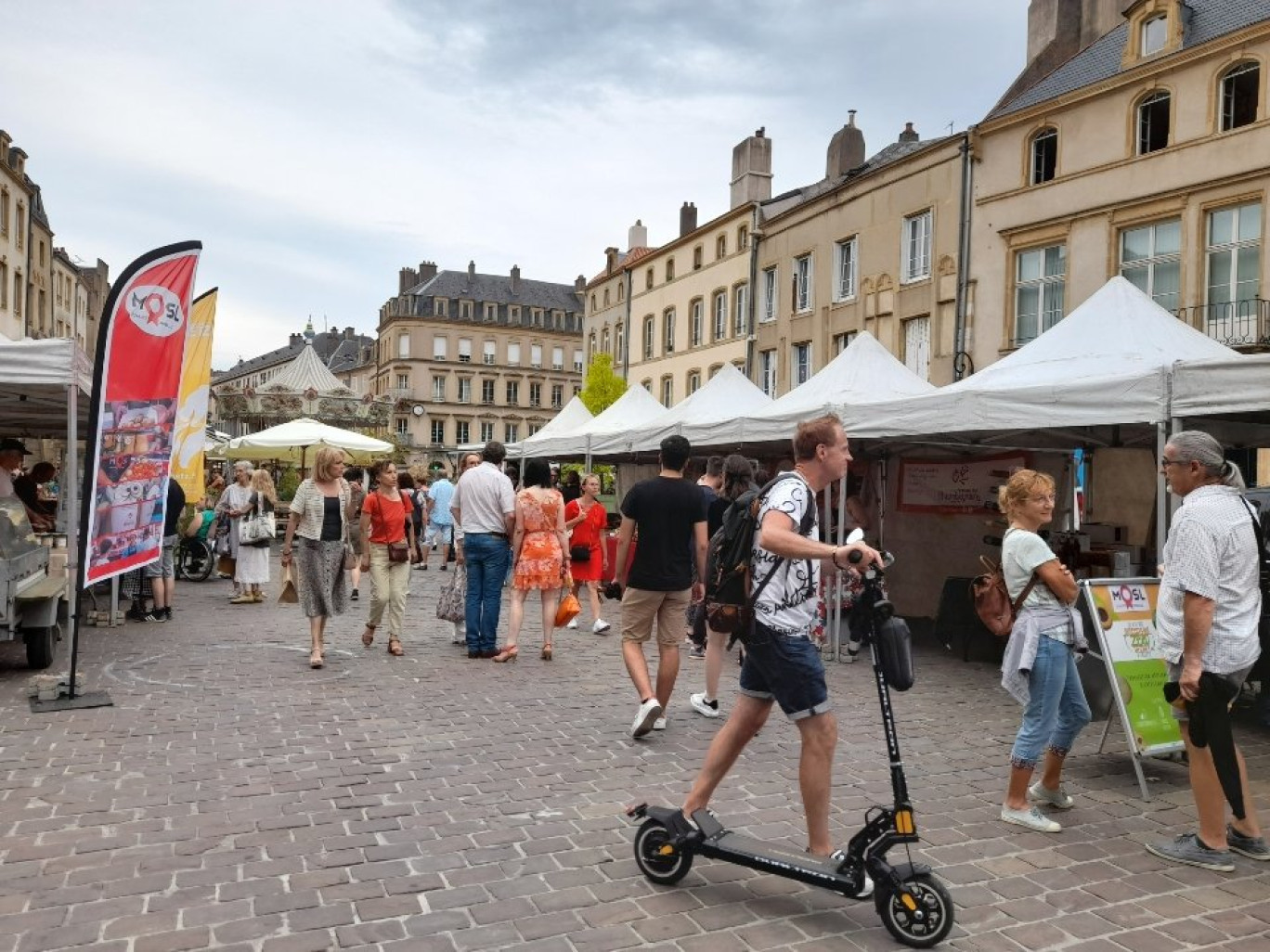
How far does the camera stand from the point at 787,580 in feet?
11.8

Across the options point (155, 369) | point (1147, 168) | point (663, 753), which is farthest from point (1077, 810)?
point (1147, 168)

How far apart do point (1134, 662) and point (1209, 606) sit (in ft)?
4.83

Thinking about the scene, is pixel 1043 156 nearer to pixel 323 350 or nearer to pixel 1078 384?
pixel 1078 384

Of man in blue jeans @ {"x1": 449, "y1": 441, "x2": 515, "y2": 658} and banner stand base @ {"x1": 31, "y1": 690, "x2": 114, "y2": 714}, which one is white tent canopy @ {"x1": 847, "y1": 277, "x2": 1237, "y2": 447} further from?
banner stand base @ {"x1": 31, "y1": 690, "x2": 114, "y2": 714}

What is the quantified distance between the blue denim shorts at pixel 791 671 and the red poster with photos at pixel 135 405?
5041mm

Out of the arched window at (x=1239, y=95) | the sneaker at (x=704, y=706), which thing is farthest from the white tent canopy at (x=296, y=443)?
the arched window at (x=1239, y=95)

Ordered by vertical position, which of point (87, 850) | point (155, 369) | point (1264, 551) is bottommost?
point (87, 850)

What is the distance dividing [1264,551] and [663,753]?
3.95 meters

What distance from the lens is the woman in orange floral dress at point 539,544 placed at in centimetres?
870

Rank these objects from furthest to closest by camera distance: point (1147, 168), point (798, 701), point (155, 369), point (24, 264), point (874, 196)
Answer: point (24, 264) → point (874, 196) → point (1147, 168) → point (155, 369) → point (798, 701)

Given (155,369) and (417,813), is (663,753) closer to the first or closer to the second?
(417,813)

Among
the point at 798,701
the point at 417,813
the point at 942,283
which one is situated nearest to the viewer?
the point at 798,701

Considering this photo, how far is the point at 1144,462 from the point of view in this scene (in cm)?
2027

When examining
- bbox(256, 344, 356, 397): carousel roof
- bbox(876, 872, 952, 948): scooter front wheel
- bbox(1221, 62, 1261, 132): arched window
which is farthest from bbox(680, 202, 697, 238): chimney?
bbox(876, 872, 952, 948): scooter front wheel
